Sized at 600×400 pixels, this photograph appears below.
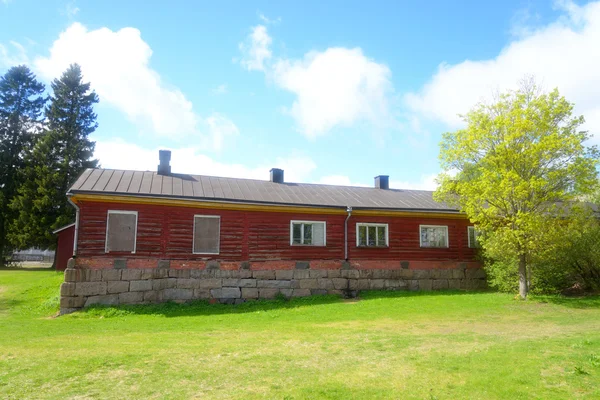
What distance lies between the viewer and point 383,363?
8.30 metres

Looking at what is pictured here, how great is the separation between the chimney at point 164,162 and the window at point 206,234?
3.95 m

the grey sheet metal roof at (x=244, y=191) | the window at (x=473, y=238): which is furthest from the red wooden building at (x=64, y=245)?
the window at (x=473, y=238)

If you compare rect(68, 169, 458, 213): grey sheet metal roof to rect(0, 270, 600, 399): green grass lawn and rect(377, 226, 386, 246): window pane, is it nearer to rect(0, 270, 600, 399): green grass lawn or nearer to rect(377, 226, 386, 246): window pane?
rect(377, 226, 386, 246): window pane

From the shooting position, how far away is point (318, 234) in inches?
811

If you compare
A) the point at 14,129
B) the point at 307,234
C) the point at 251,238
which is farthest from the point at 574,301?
the point at 14,129

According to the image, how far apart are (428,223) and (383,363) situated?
14.9 meters

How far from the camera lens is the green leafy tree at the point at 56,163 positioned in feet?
118

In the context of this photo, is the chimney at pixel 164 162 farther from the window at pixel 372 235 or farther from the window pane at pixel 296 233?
the window at pixel 372 235

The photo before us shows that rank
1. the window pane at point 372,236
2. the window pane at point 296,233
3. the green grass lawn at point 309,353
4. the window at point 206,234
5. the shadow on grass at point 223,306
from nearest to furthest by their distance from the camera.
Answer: the green grass lawn at point 309,353, the shadow on grass at point 223,306, the window at point 206,234, the window pane at point 296,233, the window pane at point 372,236

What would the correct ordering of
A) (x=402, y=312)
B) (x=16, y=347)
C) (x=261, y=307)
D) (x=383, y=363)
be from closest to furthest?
(x=383, y=363), (x=16, y=347), (x=402, y=312), (x=261, y=307)

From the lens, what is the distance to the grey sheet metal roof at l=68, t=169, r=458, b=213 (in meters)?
18.3

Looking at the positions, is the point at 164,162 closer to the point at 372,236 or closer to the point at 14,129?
the point at 372,236

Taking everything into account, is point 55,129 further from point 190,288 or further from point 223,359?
point 223,359

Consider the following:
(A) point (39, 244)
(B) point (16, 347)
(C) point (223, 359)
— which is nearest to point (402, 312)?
(C) point (223, 359)
